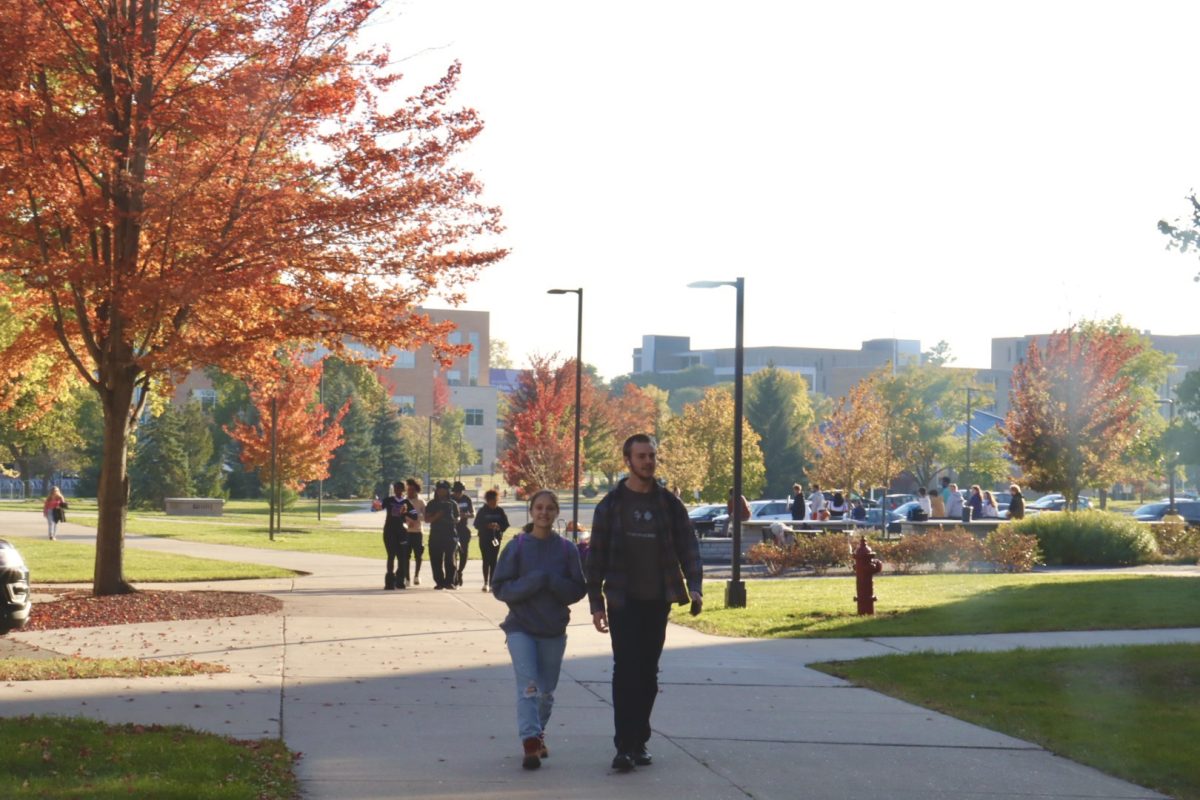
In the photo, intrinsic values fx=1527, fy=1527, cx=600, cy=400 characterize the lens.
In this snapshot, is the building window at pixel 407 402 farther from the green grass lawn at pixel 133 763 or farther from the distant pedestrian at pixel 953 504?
the green grass lawn at pixel 133 763

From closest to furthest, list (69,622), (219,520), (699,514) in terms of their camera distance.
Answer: (69,622)
(699,514)
(219,520)

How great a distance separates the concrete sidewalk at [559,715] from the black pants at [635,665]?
25 cm

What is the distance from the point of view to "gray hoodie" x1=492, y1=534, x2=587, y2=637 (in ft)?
29.3

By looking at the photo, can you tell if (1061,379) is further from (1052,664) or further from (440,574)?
(1052,664)

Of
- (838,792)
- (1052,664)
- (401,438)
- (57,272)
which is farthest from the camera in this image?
(401,438)

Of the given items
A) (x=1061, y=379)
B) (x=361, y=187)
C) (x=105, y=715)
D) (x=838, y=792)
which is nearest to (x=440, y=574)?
(x=361, y=187)

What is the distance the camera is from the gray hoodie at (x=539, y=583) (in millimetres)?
8938

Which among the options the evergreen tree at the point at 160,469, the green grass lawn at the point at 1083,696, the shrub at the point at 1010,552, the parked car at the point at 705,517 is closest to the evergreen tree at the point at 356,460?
the evergreen tree at the point at 160,469

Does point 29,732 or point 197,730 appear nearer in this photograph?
point 29,732

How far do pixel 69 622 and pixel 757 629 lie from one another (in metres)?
7.51

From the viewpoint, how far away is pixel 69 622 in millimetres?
16344

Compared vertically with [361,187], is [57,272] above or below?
below

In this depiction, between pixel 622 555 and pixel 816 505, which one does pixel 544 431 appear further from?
pixel 622 555

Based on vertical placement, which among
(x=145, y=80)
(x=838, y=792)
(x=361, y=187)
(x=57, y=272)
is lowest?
(x=838, y=792)
